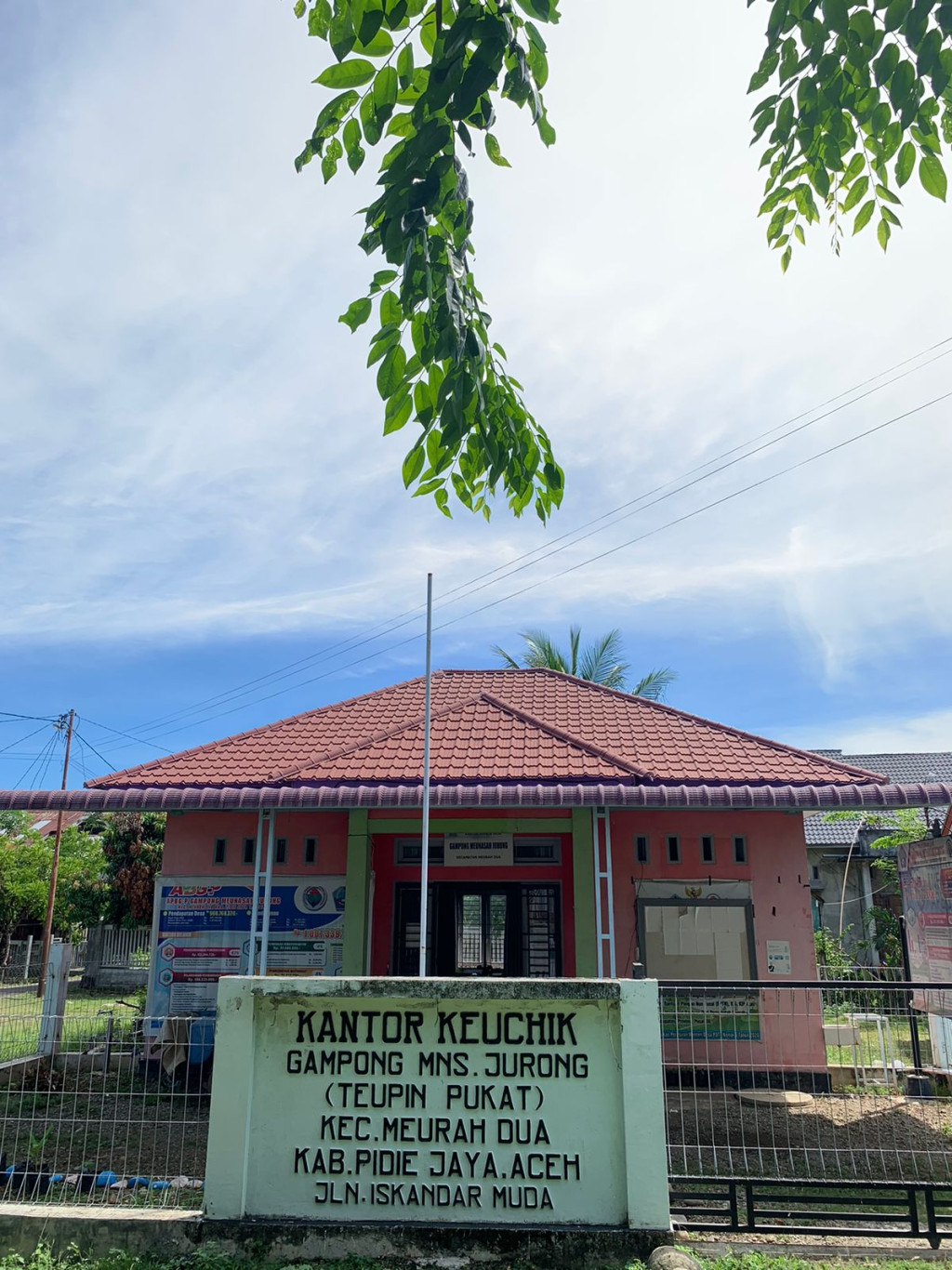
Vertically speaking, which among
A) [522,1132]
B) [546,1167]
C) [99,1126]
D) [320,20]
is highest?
[320,20]

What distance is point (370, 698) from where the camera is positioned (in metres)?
14.2

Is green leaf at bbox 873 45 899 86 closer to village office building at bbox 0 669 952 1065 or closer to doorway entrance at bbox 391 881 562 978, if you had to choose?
village office building at bbox 0 669 952 1065

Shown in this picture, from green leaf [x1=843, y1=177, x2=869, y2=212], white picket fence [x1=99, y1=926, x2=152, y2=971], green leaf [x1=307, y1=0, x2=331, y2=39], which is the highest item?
green leaf [x1=307, y1=0, x2=331, y2=39]

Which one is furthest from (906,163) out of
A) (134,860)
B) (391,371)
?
(134,860)

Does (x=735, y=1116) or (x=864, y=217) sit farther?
(x=735, y=1116)

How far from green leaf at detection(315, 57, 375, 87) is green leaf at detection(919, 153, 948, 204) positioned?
2.23 metres

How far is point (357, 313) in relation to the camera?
3.88 meters

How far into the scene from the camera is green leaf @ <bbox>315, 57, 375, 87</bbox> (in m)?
3.41

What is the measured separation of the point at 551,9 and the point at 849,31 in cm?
122

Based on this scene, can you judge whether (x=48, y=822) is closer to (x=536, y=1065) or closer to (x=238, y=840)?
(x=238, y=840)

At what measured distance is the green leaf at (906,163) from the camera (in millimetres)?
3908

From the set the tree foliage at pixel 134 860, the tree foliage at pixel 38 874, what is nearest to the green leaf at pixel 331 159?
the tree foliage at pixel 134 860

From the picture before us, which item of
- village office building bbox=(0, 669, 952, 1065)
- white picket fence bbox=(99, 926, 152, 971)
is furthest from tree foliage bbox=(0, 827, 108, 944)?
village office building bbox=(0, 669, 952, 1065)

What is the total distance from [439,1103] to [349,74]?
5.06m
